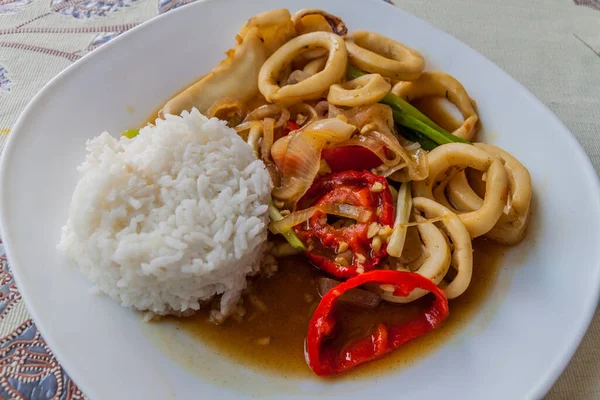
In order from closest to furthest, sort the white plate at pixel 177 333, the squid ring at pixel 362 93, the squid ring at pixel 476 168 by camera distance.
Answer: the white plate at pixel 177 333 → the squid ring at pixel 476 168 → the squid ring at pixel 362 93

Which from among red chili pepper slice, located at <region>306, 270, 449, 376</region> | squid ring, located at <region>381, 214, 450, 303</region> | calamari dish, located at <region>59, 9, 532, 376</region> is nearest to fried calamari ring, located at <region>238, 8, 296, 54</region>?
calamari dish, located at <region>59, 9, 532, 376</region>

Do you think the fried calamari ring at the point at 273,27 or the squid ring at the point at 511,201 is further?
the fried calamari ring at the point at 273,27

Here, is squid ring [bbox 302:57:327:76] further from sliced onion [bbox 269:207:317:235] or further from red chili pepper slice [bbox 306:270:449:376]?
red chili pepper slice [bbox 306:270:449:376]

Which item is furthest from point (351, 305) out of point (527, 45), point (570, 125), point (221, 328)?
point (527, 45)

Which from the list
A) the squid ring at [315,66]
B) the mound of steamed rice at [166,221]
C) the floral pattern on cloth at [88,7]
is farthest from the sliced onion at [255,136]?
the floral pattern on cloth at [88,7]

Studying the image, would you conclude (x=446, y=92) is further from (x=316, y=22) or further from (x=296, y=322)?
(x=296, y=322)

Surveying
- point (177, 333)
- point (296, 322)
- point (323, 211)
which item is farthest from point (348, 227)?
point (177, 333)

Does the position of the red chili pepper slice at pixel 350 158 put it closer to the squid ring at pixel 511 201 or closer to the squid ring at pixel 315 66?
the squid ring at pixel 511 201

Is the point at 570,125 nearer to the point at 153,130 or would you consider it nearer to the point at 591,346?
the point at 591,346
